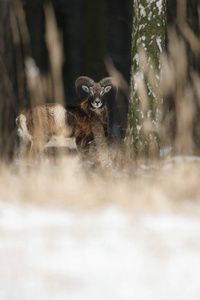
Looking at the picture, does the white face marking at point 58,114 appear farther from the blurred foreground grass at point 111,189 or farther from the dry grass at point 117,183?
the blurred foreground grass at point 111,189

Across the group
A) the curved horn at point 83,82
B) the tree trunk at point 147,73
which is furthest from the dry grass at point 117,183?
the curved horn at point 83,82

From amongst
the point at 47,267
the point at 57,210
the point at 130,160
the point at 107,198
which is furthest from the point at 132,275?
the point at 130,160

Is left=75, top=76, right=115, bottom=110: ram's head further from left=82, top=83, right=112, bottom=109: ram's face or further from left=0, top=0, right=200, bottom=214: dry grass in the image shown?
left=0, top=0, right=200, bottom=214: dry grass

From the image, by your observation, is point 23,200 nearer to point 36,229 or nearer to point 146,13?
point 36,229

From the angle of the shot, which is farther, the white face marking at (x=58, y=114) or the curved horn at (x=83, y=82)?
the curved horn at (x=83, y=82)

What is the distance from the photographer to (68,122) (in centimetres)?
725

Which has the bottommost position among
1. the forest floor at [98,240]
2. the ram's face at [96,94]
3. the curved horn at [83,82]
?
the forest floor at [98,240]

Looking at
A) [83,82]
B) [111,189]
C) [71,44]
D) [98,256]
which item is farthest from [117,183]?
[71,44]

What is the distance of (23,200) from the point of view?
423 cm

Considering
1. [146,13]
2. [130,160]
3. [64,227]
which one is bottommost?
[130,160]

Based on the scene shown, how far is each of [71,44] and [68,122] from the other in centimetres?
912

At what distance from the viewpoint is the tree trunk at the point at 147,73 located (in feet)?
21.9

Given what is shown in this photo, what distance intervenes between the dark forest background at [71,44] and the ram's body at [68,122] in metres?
0.29

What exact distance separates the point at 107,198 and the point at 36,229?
109 cm
